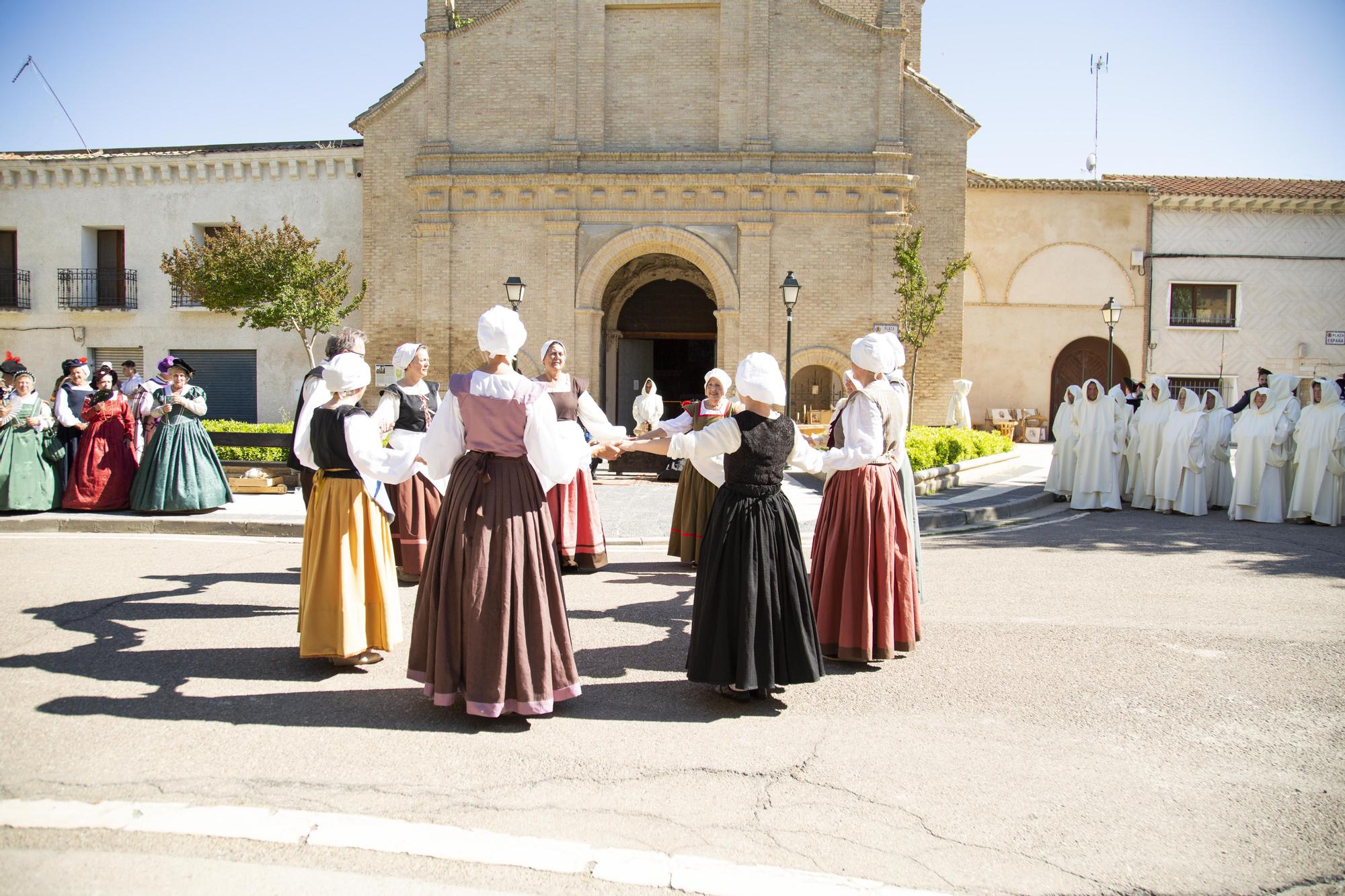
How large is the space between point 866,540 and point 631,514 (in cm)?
642

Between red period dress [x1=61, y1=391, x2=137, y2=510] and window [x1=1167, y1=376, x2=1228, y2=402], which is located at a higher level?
window [x1=1167, y1=376, x2=1228, y2=402]

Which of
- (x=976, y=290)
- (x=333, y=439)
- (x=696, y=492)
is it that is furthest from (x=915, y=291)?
(x=333, y=439)

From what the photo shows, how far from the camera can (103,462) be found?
11461 millimetres

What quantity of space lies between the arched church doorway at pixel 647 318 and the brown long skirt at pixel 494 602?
18293 mm

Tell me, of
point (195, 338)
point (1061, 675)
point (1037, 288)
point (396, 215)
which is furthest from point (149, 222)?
point (1061, 675)

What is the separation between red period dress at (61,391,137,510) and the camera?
1135 cm

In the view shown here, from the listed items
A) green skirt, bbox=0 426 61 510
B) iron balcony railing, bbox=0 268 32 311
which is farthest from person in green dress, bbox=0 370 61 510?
iron balcony railing, bbox=0 268 32 311

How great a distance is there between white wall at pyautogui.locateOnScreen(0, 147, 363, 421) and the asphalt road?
719 inches

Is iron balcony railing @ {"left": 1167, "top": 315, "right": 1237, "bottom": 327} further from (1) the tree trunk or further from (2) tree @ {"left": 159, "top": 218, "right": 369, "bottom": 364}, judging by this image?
(2) tree @ {"left": 159, "top": 218, "right": 369, "bottom": 364}

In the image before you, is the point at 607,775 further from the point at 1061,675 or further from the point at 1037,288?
the point at 1037,288

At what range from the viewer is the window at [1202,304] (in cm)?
2658

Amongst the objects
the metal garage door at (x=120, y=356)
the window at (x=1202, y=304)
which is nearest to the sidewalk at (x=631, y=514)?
the window at (x=1202, y=304)

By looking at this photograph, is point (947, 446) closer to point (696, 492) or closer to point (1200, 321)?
point (696, 492)

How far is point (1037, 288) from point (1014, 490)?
1382cm
